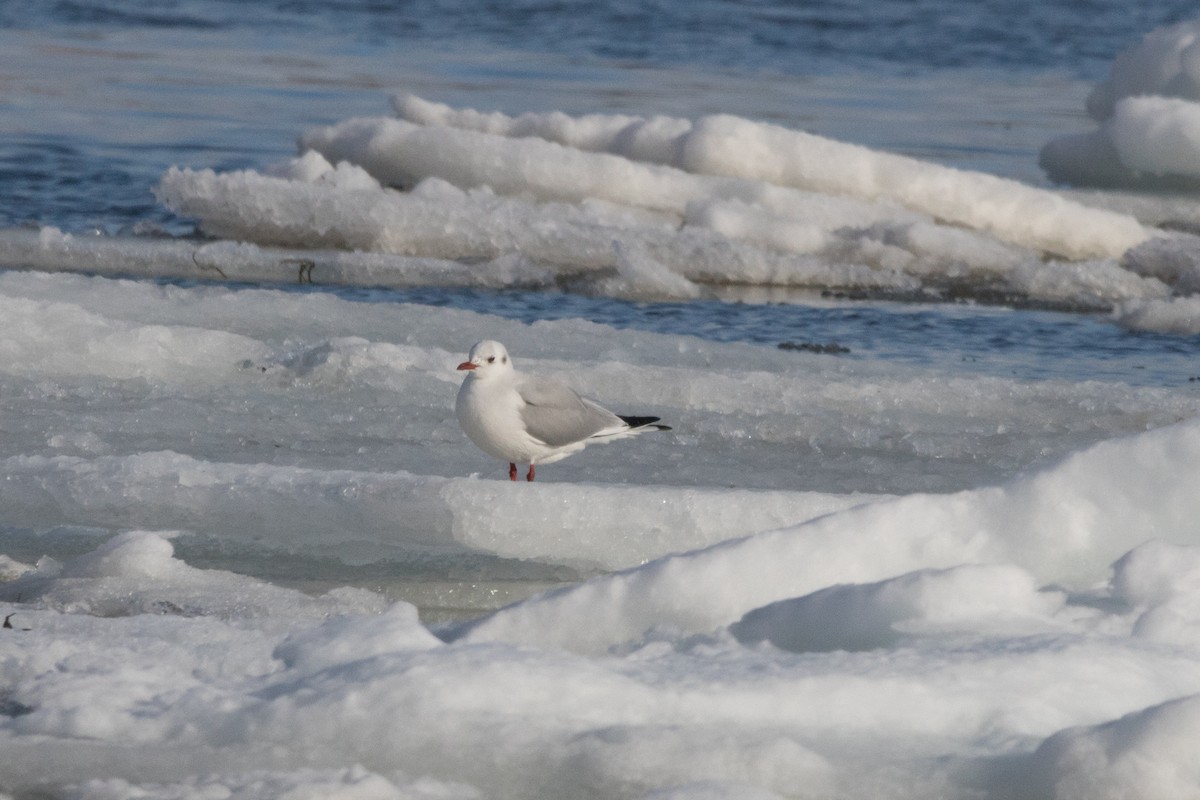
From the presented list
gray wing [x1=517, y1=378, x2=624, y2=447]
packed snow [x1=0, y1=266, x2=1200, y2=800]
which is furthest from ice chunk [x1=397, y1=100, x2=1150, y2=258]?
gray wing [x1=517, y1=378, x2=624, y2=447]

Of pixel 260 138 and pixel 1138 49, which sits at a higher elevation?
pixel 1138 49

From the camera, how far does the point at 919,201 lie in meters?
8.88

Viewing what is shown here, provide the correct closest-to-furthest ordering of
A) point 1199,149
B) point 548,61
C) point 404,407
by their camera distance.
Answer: point 404,407 < point 1199,149 < point 548,61

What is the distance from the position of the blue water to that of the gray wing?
2235mm

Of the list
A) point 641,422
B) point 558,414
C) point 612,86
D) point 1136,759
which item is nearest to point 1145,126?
point 612,86

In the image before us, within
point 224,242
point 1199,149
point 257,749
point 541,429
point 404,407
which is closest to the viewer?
point 257,749

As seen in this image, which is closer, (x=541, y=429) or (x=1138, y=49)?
(x=541, y=429)

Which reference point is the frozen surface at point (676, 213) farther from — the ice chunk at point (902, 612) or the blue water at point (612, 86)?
the ice chunk at point (902, 612)

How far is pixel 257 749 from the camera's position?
243cm

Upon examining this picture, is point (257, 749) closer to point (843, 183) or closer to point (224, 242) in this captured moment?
point (224, 242)

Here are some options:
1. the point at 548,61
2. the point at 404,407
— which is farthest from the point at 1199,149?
the point at 548,61

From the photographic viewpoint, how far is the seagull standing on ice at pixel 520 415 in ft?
14.4

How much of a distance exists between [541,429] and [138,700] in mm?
1986

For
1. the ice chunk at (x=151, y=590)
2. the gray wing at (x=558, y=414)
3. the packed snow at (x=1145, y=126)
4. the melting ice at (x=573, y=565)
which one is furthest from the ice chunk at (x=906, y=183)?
the ice chunk at (x=151, y=590)
